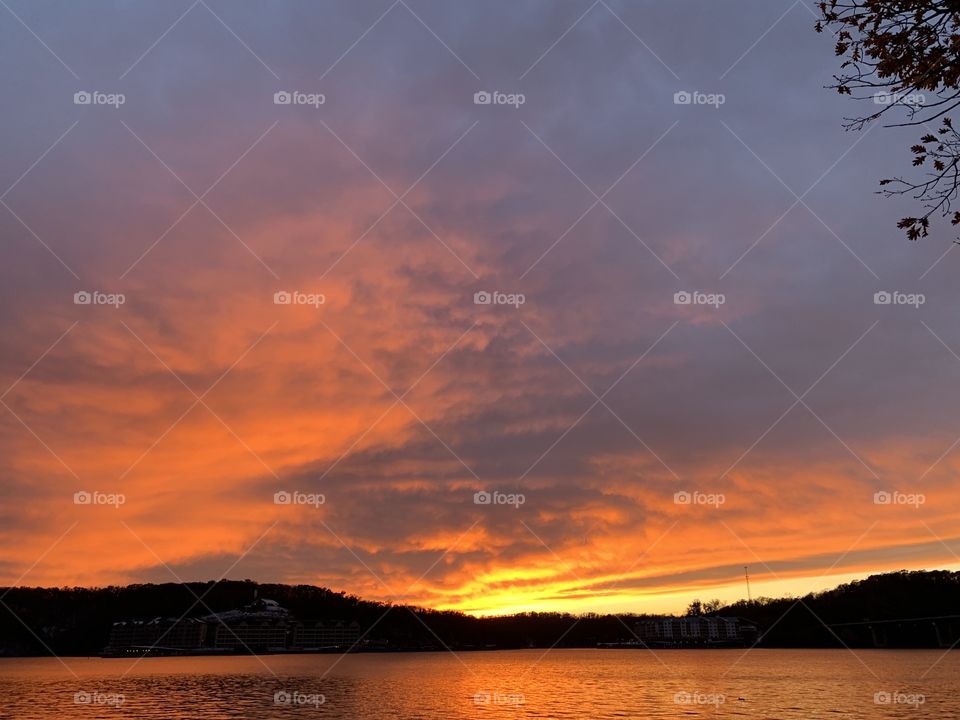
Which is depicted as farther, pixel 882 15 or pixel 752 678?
pixel 752 678

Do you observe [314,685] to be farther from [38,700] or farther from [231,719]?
[231,719]

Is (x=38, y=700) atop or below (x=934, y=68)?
below

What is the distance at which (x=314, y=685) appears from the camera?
10781 cm

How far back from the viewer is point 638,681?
114 m

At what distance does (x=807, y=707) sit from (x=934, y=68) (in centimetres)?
7346

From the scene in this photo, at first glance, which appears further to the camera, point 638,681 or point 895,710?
point 638,681

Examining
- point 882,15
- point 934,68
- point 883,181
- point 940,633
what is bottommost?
point 940,633

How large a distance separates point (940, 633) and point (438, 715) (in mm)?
174811

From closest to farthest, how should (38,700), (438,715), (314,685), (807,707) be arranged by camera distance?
(438,715) → (807,707) → (38,700) → (314,685)

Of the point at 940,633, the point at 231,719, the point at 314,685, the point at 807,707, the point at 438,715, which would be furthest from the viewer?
the point at 940,633

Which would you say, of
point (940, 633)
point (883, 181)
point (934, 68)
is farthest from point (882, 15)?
point (940, 633)

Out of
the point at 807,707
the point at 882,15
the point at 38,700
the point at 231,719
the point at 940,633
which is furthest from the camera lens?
the point at 940,633

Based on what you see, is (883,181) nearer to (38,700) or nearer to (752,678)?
(38,700)

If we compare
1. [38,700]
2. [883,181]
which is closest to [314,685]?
[38,700]
